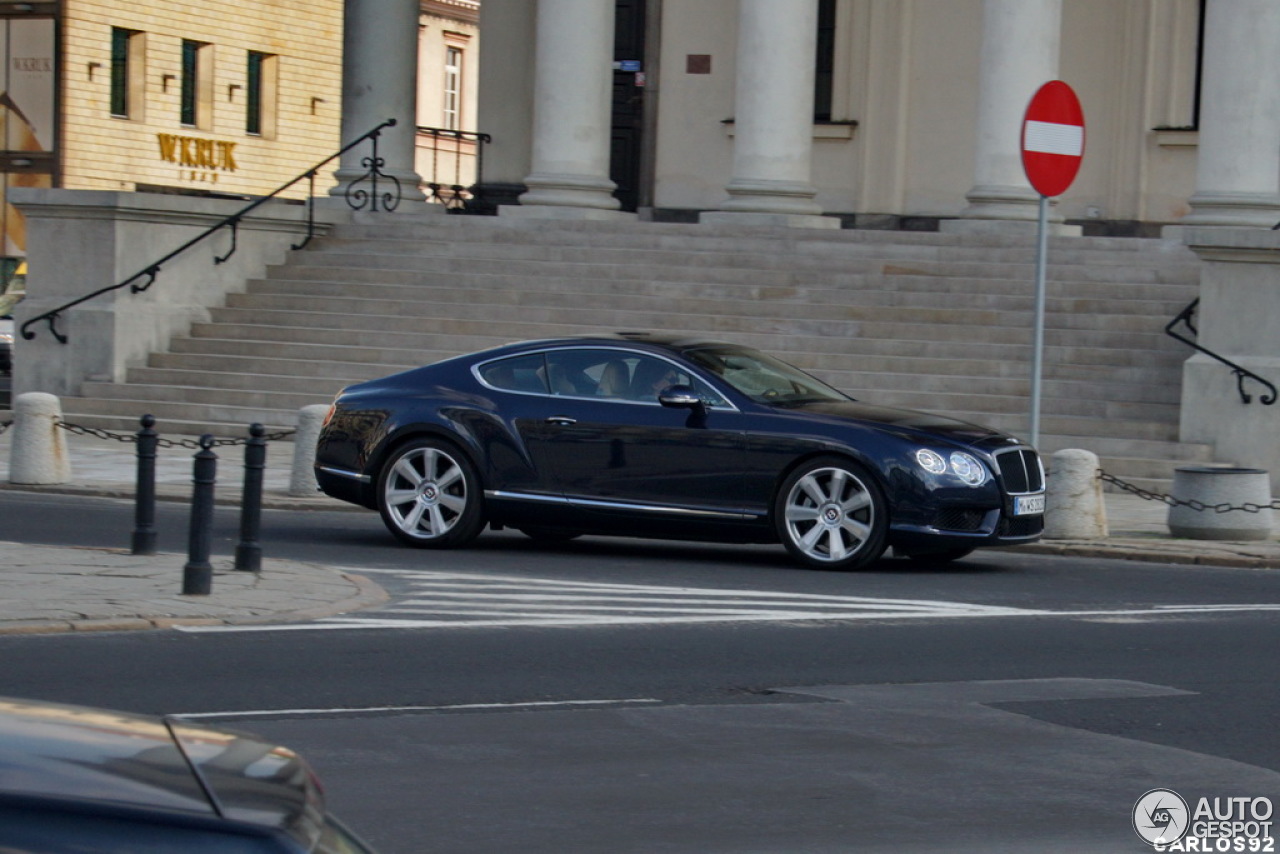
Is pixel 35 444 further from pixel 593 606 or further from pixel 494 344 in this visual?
pixel 593 606

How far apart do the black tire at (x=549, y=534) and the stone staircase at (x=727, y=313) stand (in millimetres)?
6344

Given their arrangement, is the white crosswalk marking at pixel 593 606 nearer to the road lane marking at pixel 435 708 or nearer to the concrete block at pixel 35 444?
the road lane marking at pixel 435 708

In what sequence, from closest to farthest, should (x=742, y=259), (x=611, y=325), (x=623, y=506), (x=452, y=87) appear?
1. (x=623, y=506)
2. (x=611, y=325)
3. (x=742, y=259)
4. (x=452, y=87)

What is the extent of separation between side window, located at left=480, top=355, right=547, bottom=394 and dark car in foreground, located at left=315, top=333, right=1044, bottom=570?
0.01 metres

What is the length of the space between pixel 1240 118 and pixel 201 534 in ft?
51.9

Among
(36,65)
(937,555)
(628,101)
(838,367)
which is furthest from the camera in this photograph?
(36,65)

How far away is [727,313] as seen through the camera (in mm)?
23359

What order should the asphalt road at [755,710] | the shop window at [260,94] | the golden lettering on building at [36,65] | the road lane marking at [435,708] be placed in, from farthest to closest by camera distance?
the shop window at [260,94], the golden lettering on building at [36,65], the road lane marking at [435,708], the asphalt road at [755,710]

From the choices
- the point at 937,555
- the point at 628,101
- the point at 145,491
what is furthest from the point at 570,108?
the point at 145,491

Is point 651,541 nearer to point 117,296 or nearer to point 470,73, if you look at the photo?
point 117,296

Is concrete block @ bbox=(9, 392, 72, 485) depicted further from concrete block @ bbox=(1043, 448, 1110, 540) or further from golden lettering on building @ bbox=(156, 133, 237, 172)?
golden lettering on building @ bbox=(156, 133, 237, 172)

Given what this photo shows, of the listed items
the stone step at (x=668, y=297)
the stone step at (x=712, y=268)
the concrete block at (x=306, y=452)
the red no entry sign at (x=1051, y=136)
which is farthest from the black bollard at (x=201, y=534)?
the stone step at (x=712, y=268)

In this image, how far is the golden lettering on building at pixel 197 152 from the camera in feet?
171

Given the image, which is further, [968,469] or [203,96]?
[203,96]
